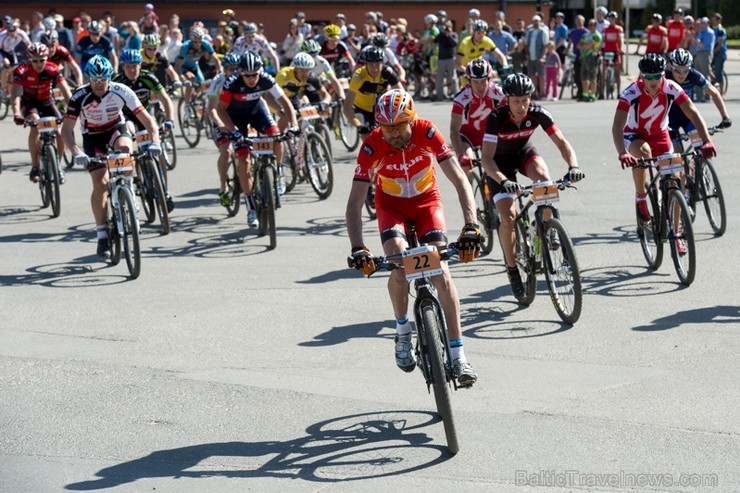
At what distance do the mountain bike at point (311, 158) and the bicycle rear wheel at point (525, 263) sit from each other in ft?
19.5

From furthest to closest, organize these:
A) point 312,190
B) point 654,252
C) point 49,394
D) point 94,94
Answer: point 312,190
point 94,94
point 654,252
point 49,394

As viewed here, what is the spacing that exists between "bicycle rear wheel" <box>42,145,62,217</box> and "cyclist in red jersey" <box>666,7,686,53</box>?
17768 millimetres

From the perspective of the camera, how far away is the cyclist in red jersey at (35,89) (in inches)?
650

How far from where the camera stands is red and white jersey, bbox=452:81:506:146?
1254cm

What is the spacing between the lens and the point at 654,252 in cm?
1211

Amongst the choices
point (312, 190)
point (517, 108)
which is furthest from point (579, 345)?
point (312, 190)

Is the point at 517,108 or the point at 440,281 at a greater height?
the point at 517,108

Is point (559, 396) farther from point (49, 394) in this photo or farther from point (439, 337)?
point (49, 394)

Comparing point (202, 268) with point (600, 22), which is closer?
point (202, 268)

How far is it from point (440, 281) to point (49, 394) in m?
2.80

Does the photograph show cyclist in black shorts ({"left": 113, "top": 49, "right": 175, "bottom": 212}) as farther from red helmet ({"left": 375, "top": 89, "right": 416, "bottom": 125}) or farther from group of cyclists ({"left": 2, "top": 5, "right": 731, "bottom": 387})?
red helmet ({"left": 375, "top": 89, "right": 416, "bottom": 125})

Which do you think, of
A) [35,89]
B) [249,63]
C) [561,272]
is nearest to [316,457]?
[561,272]

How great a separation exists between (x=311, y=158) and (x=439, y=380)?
10.1 m

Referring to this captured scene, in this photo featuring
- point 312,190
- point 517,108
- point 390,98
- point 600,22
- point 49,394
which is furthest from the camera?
point 600,22
